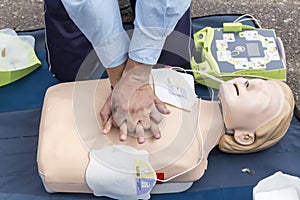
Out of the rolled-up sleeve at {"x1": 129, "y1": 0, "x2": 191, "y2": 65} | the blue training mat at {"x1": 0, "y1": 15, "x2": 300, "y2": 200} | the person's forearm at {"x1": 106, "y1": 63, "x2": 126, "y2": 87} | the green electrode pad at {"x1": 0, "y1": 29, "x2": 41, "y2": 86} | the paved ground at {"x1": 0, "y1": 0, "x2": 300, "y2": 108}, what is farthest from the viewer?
the paved ground at {"x1": 0, "y1": 0, "x2": 300, "y2": 108}

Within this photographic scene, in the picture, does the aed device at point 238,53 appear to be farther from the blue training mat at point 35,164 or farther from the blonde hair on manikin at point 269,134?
the blonde hair on manikin at point 269,134

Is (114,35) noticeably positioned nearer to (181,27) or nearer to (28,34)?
(181,27)

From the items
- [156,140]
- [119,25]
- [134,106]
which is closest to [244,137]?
[156,140]

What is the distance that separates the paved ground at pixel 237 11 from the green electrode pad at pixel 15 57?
0.28m

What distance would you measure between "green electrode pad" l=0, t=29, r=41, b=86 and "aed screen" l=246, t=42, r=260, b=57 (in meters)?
0.79

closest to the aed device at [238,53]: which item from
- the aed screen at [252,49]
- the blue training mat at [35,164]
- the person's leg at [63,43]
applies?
the aed screen at [252,49]

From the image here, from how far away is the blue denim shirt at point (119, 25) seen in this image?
127 centimetres

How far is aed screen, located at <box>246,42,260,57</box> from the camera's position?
1.85 metres

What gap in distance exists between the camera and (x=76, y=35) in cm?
174

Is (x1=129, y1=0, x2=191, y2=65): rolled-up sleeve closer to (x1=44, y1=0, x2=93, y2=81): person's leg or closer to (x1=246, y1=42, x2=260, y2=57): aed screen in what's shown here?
(x1=44, y1=0, x2=93, y2=81): person's leg

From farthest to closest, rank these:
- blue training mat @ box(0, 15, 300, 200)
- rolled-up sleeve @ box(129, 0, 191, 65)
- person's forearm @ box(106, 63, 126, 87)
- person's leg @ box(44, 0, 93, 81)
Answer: person's leg @ box(44, 0, 93, 81) → blue training mat @ box(0, 15, 300, 200) → person's forearm @ box(106, 63, 126, 87) → rolled-up sleeve @ box(129, 0, 191, 65)

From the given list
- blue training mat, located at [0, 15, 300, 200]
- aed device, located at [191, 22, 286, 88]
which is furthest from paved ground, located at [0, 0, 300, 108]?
blue training mat, located at [0, 15, 300, 200]

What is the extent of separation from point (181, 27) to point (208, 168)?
20.7 inches

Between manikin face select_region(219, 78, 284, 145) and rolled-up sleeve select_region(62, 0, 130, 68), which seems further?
manikin face select_region(219, 78, 284, 145)
